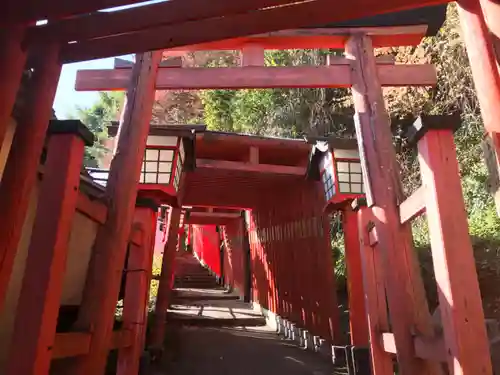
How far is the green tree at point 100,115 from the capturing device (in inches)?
861

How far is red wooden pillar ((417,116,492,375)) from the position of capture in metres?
1.73

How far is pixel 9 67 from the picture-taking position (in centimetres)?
121

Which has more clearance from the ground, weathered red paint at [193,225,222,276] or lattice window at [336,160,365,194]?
weathered red paint at [193,225,222,276]

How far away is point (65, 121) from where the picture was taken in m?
1.74

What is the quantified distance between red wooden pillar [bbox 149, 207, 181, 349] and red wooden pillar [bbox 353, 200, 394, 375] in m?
3.17

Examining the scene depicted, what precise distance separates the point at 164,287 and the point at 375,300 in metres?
3.58

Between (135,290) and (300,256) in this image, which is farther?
(300,256)

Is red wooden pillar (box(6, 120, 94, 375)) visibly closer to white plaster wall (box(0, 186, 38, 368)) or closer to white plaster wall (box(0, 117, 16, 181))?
white plaster wall (box(0, 117, 16, 181))

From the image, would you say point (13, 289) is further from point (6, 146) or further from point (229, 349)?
point (229, 349)

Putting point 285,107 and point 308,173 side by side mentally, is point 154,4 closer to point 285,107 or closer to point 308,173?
point 308,173

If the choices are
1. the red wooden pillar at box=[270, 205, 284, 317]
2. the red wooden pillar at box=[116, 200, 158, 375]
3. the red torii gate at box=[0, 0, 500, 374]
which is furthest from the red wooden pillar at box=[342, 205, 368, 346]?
the red wooden pillar at box=[116, 200, 158, 375]

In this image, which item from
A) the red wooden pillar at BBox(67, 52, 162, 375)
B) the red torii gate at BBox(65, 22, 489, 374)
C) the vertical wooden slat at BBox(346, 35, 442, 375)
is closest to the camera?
the red torii gate at BBox(65, 22, 489, 374)

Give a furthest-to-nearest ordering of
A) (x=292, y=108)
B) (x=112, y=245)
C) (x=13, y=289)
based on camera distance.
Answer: (x=292, y=108), (x=112, y=245), (x=13, y=289)

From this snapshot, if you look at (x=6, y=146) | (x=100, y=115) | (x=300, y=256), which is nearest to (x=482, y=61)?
(x=6, y=146)
